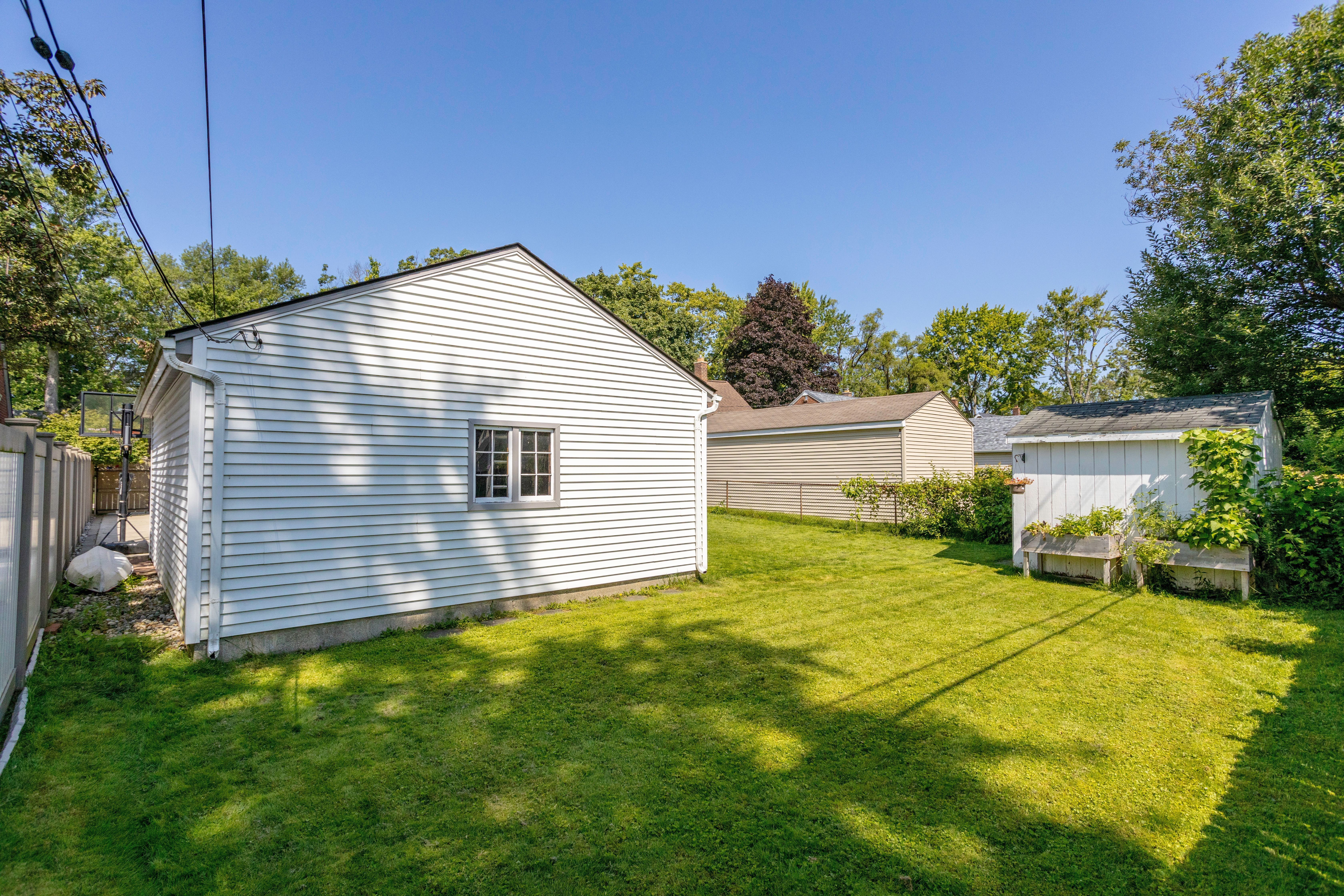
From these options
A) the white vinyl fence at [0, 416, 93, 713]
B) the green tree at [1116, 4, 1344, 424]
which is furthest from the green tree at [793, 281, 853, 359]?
the white vinyl fence at [0, 416, 93, 713]

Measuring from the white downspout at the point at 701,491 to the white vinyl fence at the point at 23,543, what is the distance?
730 cm

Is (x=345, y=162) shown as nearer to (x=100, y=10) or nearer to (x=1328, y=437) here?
(x=100, y=10)

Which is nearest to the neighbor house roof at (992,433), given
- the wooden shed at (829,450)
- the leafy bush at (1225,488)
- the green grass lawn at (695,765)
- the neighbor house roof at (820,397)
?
the neighbor house roof at (820,397)

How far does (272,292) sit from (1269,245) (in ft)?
166

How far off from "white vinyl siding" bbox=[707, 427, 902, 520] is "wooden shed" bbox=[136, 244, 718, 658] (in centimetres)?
982

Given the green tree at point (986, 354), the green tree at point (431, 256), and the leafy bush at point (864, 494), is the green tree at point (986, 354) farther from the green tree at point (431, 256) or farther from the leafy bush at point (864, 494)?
the green tree at point (431, 256)

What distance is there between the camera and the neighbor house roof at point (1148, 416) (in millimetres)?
8852

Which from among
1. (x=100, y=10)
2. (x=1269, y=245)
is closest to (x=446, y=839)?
(x=100, y=10)

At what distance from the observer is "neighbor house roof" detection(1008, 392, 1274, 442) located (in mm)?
→ 8852

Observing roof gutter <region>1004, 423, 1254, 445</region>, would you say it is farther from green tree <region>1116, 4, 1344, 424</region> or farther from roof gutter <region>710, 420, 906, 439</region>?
green tree <region>1116, 4, 1344, 424</region>

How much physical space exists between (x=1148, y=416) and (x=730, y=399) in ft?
91.8

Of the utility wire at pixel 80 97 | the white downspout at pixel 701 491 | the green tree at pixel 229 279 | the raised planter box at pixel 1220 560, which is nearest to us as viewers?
the utility wire at pixel 80 97

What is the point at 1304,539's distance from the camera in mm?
7969

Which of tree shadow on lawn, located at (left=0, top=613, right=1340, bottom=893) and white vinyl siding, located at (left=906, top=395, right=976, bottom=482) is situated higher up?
white vinyl siding, located at (left=906, top=395, right=976, bottom=482)
